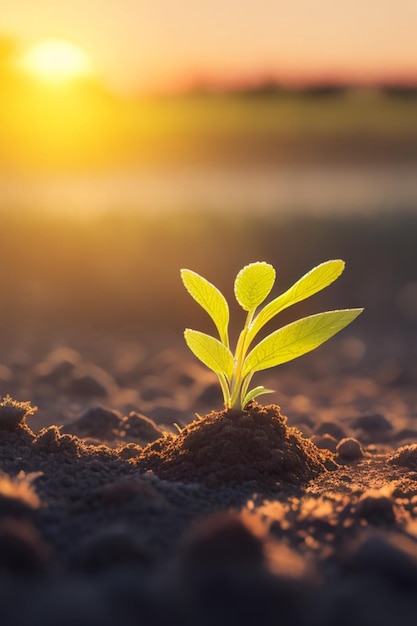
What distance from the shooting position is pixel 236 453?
323cm

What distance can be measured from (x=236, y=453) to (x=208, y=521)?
0.73 m

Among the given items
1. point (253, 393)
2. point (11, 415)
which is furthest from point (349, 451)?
point (11, 415)

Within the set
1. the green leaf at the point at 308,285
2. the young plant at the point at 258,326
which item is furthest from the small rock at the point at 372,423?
the green leaf at the point at 308,285

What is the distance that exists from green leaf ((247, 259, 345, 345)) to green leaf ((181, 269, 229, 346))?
122 millimetres

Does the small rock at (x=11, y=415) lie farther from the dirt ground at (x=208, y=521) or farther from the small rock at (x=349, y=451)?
the small rock at (x=349, y=451)

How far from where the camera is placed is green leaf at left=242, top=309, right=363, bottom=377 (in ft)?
11.0

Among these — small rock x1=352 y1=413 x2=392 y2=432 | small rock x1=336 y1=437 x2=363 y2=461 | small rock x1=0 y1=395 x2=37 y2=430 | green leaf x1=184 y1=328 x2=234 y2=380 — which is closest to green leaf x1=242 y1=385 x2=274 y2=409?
green leaf x1=184 y1=328 x2=234 y2=380

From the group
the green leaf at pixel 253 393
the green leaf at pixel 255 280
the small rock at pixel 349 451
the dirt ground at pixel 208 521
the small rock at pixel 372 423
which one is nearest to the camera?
the dirt ground at pixel 208 521

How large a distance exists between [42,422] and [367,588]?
2.74 m

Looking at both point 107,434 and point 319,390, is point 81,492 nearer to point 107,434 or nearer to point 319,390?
point 107,434

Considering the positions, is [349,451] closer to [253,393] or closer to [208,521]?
[253,393]

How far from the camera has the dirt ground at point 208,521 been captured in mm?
2180

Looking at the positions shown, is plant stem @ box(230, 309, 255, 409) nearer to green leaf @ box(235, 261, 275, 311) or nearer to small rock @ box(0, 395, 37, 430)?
green leaf @ box(235, 261, 275, 311)

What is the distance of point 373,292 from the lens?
10.2 metres
